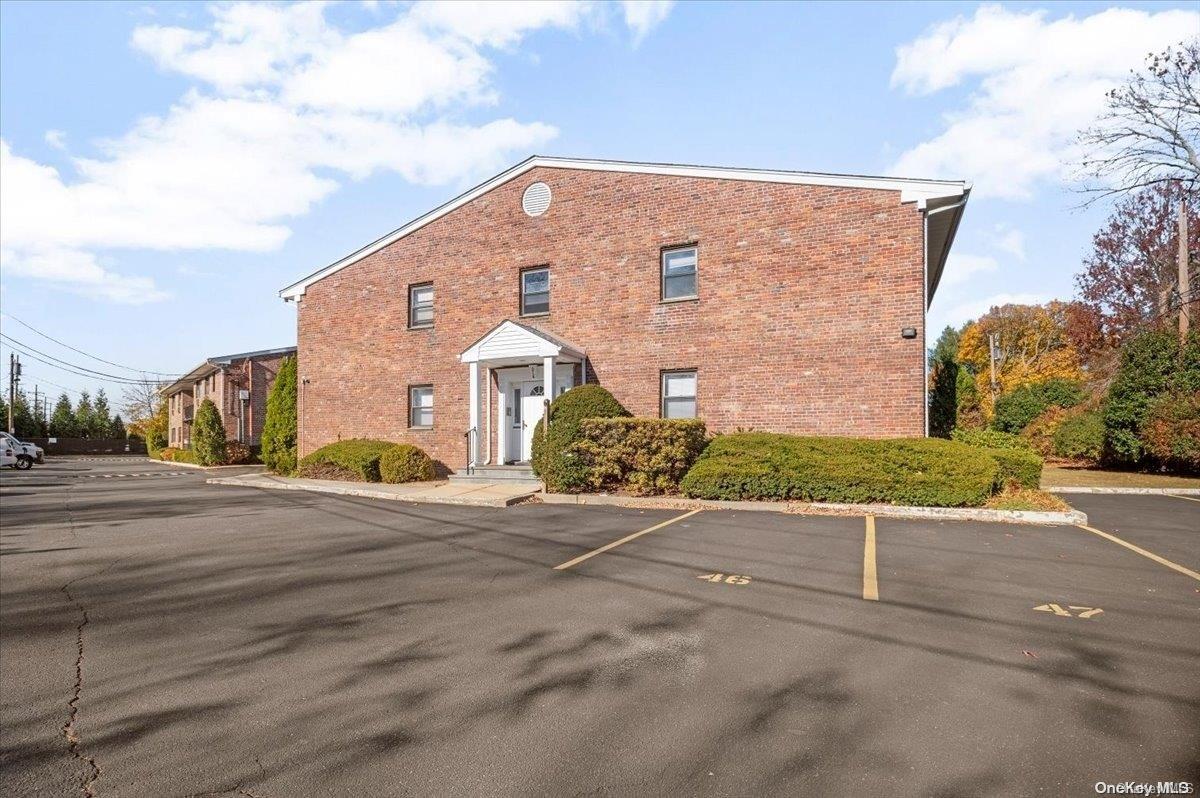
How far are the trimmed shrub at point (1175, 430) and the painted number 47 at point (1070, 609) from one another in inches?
637

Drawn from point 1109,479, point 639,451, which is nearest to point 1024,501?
point 639,451

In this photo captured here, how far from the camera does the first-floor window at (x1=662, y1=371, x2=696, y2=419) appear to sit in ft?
48.7

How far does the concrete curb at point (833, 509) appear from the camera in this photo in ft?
31.8

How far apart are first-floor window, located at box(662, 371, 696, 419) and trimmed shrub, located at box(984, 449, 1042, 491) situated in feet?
19.6

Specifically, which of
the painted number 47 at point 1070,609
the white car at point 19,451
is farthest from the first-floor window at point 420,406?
the white car at point 19,451

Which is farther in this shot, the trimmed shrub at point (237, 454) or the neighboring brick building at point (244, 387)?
the neighboring brick building at point (244, 387)

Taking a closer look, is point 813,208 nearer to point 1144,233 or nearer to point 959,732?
point 959,732

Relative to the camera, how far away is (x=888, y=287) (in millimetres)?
12953

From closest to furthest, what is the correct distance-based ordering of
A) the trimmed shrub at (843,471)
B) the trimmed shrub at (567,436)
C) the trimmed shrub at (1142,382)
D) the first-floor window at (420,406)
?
1. the trimmed shrub at (843,471)
2. the trimmed shrub at (567,436)
3. the trimmed shrub at (1142,382)
4. the first-floor window at (420,406)

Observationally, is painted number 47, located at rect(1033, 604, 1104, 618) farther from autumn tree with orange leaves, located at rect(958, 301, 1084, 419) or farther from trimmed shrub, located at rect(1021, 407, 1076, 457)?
autumn tree with orange leaves, located at rect(958, 301, 1084, 419)

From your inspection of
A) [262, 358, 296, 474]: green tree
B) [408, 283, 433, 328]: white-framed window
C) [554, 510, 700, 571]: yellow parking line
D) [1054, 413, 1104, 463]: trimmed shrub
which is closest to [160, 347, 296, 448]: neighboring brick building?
[262, 358, 296, 474]: green tree

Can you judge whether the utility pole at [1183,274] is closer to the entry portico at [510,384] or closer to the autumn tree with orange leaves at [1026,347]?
the entry portico at [510,384]

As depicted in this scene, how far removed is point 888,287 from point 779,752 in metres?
11.9

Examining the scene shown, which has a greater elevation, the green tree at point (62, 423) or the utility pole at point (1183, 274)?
the utility pole at point (1183, 274)
